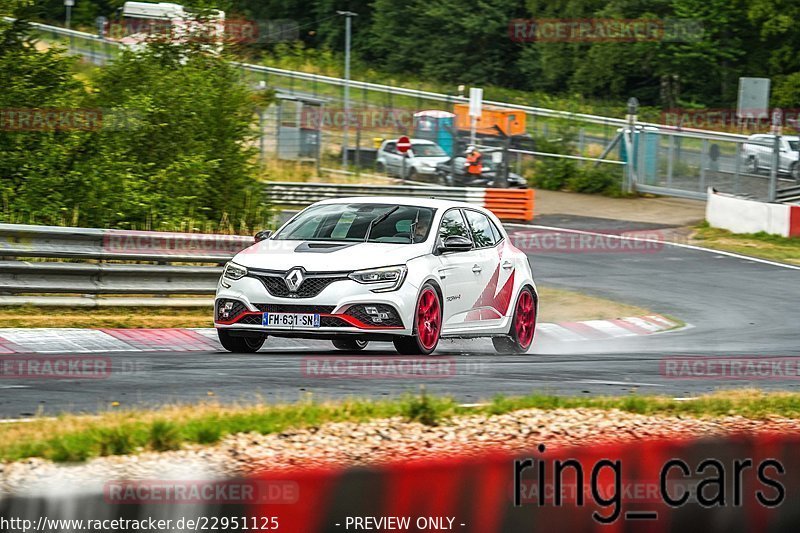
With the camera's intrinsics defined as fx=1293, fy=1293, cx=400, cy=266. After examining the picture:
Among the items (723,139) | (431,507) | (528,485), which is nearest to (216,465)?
(431,507)

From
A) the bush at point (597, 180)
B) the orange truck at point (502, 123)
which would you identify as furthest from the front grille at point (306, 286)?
the orange truck at point (502, 123)

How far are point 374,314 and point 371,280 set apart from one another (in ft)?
0.98

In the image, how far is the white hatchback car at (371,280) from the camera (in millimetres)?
10898

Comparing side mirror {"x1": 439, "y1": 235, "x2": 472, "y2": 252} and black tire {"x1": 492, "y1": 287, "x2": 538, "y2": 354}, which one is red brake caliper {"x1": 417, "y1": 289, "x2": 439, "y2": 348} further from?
black tire {"x1": 492, "y1": 287, "x2": 538, "y2": 354}

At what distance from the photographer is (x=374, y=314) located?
10.9 metres

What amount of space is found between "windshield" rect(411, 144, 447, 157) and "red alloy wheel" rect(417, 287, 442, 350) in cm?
2875

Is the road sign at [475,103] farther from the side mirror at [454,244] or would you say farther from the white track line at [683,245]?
the side mirror at [454,244]

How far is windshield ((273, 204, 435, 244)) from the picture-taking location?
1177cm

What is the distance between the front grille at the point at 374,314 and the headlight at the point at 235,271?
107cm

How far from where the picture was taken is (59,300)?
537 inches

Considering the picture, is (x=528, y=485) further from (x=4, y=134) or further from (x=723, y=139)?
(x=723, y=139)

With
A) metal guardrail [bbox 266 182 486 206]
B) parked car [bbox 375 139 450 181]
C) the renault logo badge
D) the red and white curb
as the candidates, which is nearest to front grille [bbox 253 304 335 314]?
the renault logo badge

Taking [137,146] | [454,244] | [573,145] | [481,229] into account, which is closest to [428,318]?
[454,244]

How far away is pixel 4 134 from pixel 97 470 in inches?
490
